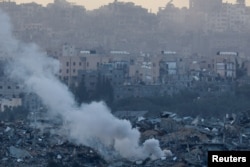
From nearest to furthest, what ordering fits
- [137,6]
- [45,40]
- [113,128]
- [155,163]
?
[155,163] < [113,128] < [45,40] < [137,6]

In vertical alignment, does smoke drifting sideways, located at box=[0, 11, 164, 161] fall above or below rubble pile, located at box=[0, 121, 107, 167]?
above

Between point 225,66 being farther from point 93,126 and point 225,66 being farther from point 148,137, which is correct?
point 93,126

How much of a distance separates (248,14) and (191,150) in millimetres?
40879

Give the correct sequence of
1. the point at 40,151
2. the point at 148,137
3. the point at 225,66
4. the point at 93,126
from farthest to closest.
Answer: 1. the point at 225,66
2. the point at 148,137
3. the point at 93,126
4. the point at 40,151

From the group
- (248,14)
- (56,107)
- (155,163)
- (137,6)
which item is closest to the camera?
(155,163)

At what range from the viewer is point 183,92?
2719 cm

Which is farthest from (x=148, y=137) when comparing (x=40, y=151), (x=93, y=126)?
(x=40, y=151)

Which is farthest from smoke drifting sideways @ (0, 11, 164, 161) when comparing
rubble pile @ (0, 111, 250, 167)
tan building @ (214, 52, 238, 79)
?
tan building @ (214, 52, 238, 79)

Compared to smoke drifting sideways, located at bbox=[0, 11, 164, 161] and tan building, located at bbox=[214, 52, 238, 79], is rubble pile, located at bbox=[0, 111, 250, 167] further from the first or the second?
tan building, located at bbox=[214, 52, 238, 79]

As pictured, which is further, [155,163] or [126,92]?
[126,92]

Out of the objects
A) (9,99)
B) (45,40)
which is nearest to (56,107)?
(9,99)

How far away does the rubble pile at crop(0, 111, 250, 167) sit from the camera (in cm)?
1464

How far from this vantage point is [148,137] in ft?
55.7

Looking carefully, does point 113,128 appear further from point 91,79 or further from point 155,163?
point 91,79
